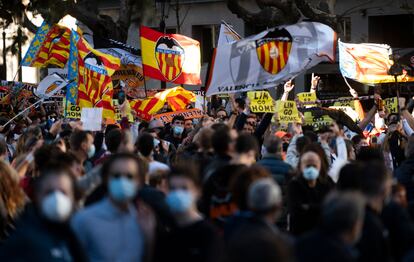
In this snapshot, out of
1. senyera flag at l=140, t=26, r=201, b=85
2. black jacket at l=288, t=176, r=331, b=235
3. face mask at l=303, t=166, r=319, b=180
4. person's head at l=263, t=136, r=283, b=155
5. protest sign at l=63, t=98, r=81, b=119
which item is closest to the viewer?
black jacket at l=288, t=176, r=331, b=235

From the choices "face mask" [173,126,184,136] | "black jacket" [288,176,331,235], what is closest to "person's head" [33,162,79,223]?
"black jacket" [288,176,331,235]

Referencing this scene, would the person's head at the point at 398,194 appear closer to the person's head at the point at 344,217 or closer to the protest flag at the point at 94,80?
the person's head at the point at 344,217

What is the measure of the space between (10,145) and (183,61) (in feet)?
13.7

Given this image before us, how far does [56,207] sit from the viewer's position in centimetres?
566

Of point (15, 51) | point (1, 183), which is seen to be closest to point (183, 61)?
point (1, 183)

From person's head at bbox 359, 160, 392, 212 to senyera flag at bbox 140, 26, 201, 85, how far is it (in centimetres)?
1092

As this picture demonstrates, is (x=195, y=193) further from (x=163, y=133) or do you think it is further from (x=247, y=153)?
(x=163, y=133)

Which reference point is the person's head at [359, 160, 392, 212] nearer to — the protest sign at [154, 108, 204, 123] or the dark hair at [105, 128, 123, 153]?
the dark hair at [105, 128, 123, 153]

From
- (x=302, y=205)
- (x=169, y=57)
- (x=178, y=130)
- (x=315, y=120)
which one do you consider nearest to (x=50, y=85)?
(x=169, y=57)

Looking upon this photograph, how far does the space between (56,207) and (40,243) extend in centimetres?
21

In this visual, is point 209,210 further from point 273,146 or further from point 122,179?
point 273,146

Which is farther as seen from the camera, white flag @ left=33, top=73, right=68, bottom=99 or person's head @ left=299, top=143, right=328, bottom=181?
white flag @ left=33, top=73, right=68, bottom=99

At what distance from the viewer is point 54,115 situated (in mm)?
22391

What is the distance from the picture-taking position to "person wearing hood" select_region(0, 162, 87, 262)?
5.61 metres
